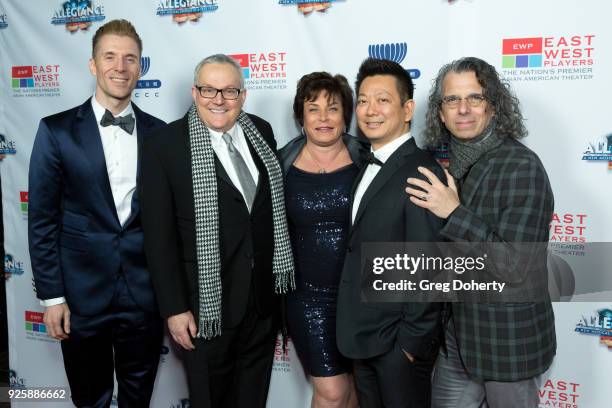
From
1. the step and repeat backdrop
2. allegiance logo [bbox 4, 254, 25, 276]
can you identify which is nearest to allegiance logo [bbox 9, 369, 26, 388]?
the step and repeat backdrop

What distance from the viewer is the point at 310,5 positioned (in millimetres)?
2529

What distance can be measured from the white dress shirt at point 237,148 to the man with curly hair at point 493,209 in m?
0.68

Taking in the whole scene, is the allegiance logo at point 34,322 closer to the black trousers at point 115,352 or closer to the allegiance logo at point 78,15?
the black trousers at point 115,352

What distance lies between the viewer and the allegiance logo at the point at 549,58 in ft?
7.27

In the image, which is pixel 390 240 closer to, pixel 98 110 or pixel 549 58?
pixel 549 58

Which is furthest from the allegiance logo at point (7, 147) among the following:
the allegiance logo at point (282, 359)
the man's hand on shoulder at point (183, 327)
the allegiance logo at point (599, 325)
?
the allegiance logo at point (599, 325)

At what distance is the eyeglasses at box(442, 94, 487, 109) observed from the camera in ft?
6.06

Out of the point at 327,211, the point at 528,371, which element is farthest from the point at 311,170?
the point at 528,371

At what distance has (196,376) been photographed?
6.87ft

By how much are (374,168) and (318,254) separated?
420 mm

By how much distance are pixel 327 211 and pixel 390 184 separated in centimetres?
34

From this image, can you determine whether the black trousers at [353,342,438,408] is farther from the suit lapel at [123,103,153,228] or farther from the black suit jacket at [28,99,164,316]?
the suit lapel at [123,103,153,228]

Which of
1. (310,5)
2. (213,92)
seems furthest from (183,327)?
(310,5)

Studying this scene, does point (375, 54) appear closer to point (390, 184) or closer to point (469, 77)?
point (469, 77)
